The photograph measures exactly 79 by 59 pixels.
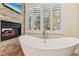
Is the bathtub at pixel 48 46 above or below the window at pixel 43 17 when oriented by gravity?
below

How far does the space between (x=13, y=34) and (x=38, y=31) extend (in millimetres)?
331

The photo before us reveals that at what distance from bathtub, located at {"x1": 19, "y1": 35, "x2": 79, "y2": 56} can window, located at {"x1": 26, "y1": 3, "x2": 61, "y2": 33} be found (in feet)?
0.47

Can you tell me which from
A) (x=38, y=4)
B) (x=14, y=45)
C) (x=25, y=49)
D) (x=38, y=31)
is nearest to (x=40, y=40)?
(x=38, y=31)

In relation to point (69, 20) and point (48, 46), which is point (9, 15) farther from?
point (69, 20)

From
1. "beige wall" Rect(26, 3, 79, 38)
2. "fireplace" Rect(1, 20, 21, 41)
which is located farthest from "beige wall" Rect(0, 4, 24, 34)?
"beige wall" Rect(26, 3, 79, 38)

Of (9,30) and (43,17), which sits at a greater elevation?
(43,17)

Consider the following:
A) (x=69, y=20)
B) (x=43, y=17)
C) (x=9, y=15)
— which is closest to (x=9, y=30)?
(x=9, y=15)

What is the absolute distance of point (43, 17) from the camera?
1.67 meters

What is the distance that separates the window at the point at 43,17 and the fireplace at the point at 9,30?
0.48 ft

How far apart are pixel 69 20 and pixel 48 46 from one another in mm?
445

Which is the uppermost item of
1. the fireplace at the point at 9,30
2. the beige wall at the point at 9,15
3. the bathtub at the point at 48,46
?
the beige wall at the point at 9,15

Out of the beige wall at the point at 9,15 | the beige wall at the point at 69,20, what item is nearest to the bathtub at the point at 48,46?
the beige wall at the point at 69,20

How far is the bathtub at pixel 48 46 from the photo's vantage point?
1.47 m

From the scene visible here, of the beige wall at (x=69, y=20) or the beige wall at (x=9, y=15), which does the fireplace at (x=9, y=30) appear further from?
the beige wall at (x=69, y=20)
